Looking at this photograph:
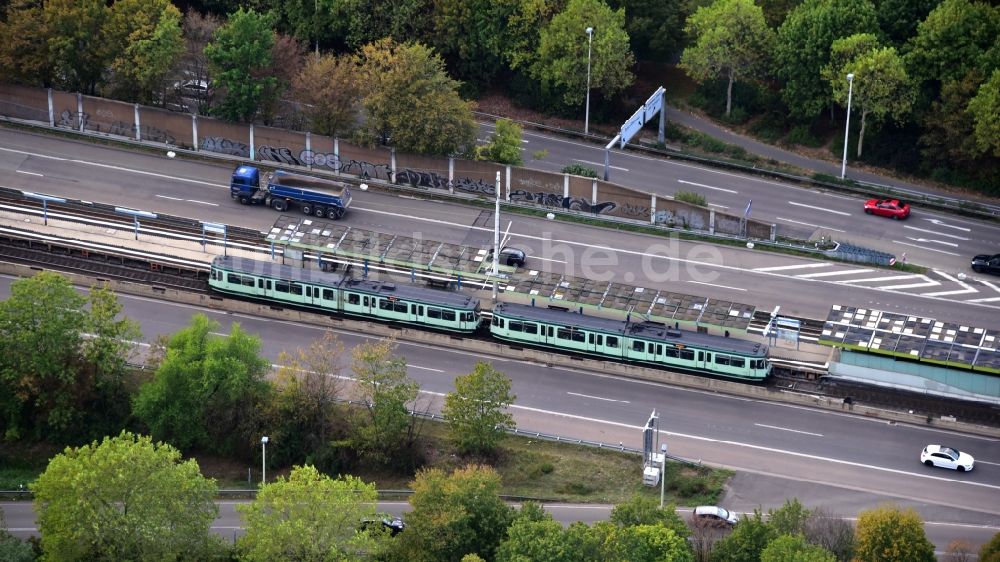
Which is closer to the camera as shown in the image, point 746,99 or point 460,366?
point 460,366

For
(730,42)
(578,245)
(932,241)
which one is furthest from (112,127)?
(932,241)

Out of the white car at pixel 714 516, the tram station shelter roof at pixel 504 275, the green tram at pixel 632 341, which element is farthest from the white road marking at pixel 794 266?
the white car at pixel 714 516

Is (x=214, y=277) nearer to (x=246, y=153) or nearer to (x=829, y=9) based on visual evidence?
(x=246, y=153)

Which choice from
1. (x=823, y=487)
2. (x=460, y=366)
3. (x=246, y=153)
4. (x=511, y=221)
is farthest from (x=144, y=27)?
(x=823, y=487)

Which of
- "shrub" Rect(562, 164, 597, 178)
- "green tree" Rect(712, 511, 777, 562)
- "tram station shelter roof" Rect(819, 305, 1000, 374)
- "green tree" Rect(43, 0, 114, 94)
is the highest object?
"green tree" Rect(43, 0, 114, 94)

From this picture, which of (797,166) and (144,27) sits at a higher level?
(144,27)

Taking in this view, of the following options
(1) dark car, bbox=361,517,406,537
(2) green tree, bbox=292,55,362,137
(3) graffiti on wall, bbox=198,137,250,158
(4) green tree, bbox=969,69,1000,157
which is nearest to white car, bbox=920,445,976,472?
(1) dark car, bbox=361,517,406,537

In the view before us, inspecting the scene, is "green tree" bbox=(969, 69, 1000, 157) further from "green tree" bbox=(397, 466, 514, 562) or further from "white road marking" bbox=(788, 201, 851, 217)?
"green tree" bbox=(397, 466, 514, 562)
